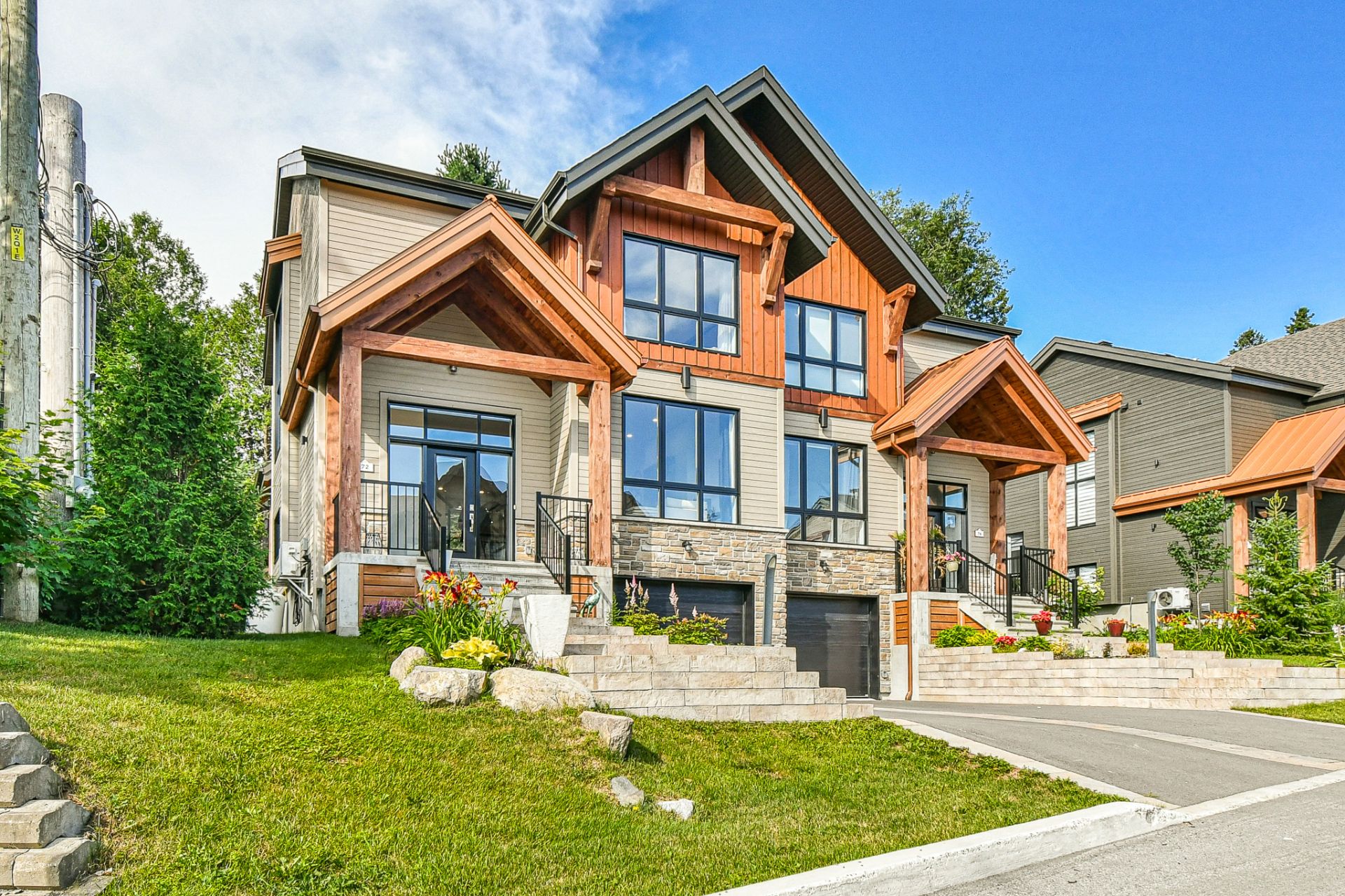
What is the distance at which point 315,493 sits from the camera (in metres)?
15.6

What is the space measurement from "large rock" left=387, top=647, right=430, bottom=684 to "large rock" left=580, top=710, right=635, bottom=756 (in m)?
1.88

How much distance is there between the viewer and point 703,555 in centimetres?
1650

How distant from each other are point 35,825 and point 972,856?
5.13 m

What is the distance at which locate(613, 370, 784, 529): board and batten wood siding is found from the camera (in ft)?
55.4

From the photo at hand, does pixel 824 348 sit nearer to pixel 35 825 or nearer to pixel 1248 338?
pixel 35 825

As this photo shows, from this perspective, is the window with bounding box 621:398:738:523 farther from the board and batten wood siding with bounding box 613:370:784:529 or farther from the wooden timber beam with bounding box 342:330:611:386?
the wooden timber beam with bounding box 342:330:611:386

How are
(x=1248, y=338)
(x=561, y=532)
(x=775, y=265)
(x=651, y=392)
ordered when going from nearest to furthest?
(x=561, y=532) → (x=651, y=392) → (x=775, y=265) → (x=1248, y=338)

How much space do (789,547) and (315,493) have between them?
793cm

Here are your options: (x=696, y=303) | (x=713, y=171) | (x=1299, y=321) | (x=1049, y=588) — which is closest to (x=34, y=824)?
(x=696, y=303)

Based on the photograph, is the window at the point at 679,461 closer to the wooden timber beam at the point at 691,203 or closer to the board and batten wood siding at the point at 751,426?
the board and batten wood siding at the point at 751,426

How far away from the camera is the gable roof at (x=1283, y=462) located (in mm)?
20031

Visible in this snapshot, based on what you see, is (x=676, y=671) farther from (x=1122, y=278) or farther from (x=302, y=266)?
(x=1122, y=278)

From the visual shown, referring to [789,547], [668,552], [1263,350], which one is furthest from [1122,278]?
[668,552]

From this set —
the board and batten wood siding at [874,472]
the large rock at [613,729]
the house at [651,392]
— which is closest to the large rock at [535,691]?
the large rock at [613,729]
